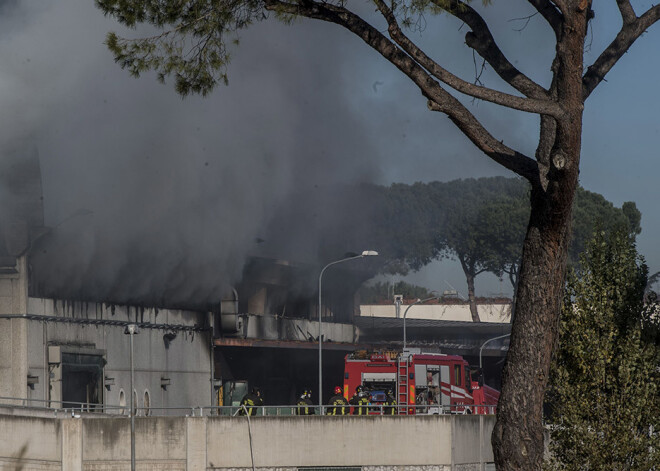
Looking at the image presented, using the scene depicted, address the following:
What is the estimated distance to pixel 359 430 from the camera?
27844mm

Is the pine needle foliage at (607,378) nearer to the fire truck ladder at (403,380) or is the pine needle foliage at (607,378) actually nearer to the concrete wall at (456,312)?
the fire truck ladder at (403,380)

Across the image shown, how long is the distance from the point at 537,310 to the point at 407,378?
897 inches

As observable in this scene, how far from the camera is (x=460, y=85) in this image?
551 inches

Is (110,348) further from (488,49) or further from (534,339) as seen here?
(534,339)

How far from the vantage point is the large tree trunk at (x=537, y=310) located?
1394 cm

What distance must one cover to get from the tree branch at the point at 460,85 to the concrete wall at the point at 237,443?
14944 millimetres

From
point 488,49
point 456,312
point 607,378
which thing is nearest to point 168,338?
point 607,378

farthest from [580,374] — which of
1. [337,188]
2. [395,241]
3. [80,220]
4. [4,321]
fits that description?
[395,241]

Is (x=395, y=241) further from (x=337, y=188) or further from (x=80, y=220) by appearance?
(x=80, y=220)

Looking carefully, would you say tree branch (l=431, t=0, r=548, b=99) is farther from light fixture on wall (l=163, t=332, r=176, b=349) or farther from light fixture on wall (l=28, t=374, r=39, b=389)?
light fixture on wall (l=163, t=332, r=176, b=349)

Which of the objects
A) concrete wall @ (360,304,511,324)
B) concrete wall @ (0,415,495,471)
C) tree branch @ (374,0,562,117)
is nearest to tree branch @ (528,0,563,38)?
tree branch @ (374,0,562,117)

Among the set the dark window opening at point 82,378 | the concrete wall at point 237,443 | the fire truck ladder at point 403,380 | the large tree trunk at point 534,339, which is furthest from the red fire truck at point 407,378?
the large tree trunk at point 534,339

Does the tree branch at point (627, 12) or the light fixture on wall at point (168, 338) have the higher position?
the tree branch at point (627, 12)

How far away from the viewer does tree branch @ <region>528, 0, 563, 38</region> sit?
1537cm
